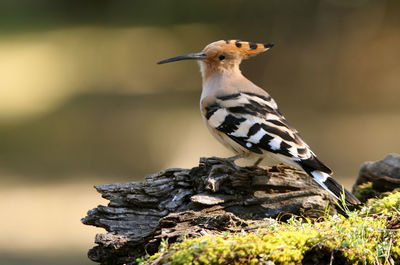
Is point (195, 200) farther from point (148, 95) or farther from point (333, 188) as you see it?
point (148, 95)

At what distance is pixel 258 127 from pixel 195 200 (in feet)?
2.71

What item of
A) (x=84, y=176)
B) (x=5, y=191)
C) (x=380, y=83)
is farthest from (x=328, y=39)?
(x=5, y=191)

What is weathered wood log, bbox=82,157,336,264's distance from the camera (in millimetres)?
3463

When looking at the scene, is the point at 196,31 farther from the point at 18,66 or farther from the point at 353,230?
the point at 353,230

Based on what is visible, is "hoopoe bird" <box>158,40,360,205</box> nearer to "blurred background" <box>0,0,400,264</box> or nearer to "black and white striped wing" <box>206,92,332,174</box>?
"black and white striped wing" <box>206,92,332,174</box>

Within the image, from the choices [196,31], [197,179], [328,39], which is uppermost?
[196,31]

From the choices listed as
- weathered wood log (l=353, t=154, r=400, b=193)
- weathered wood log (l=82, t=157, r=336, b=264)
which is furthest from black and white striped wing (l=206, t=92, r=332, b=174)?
weathered wood log (l=353, t=154, r=400, b=193)

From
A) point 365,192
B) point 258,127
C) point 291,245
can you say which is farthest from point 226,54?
point 291,245

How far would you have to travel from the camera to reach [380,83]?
11.6 meters

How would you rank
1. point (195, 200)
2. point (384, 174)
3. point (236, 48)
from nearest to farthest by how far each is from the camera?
point (195, 200) → point (384, 174) → point (236, 48)

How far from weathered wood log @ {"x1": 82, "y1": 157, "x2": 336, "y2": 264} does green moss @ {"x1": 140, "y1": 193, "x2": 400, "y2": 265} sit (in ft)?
1.67

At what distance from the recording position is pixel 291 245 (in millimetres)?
2816

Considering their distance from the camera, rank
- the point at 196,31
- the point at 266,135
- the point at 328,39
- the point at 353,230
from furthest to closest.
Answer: the point at 196,31 < the point at 328,39 < the point at 266,135 < the point at 353,230

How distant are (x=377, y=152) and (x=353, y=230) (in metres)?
6.34
